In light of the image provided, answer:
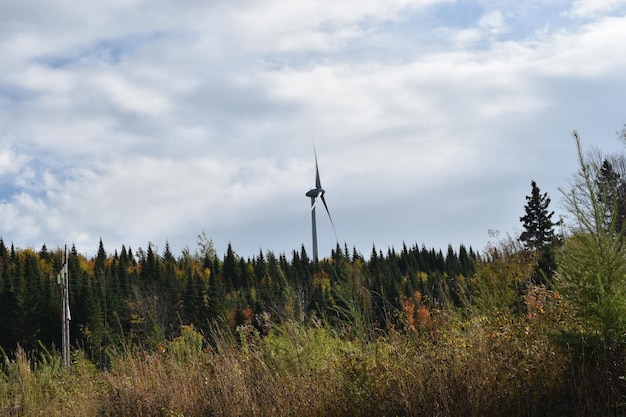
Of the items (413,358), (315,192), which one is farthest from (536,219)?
(413,358)

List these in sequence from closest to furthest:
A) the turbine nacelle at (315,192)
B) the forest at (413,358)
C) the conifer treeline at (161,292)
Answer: the forest at (413,358) → the conifer treeline at (161,292) → the turbine nacelle at (315,192)

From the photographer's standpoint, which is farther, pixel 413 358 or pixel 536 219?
pixel 536 219

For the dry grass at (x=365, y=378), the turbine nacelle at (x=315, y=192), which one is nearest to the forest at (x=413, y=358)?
the dry grass at (x=365, y=378)

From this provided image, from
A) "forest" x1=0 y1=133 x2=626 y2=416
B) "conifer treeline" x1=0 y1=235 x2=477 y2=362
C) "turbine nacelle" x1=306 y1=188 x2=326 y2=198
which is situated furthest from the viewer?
"turbine nacelle" x1=306 y1=188 x2=326 y2=198

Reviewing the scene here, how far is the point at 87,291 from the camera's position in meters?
64.8

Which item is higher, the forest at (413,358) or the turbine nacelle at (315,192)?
the turbine nacelle at (315,192)

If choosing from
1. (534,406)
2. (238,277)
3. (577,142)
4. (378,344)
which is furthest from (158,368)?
(238,277)

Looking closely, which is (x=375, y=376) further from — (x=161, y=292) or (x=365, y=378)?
(x=161, y=292)

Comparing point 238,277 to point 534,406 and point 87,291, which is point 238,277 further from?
point 534,406

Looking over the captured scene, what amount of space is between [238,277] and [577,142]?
110579 millimetres

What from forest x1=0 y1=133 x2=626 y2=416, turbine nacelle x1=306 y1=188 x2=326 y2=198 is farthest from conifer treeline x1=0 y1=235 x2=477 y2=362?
turbine nacelle x1=306 y1=188 x2=326 y2=198

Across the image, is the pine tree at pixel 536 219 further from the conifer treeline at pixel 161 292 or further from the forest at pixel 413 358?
the forest at pixel 413 358

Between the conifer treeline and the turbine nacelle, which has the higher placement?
the turbine nacelle

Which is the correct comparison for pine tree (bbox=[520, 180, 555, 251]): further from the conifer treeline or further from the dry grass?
the dry grass
